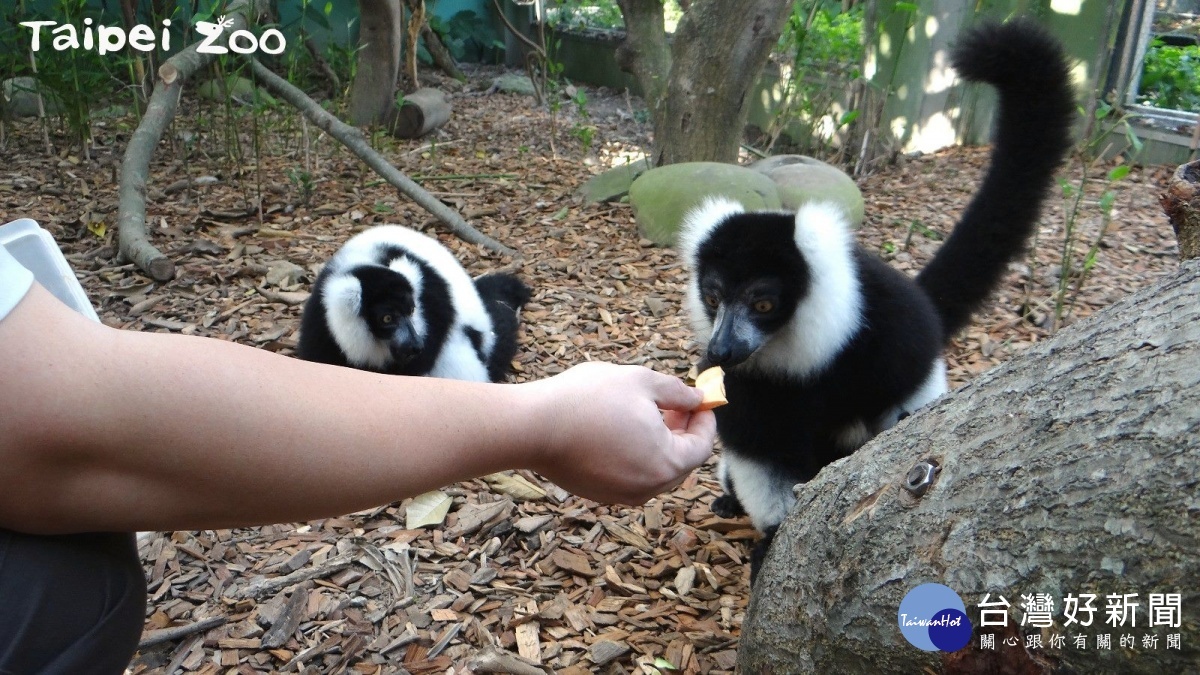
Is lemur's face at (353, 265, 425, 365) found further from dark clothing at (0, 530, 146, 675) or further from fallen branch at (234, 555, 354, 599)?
dark clothing at (0, 530, 146, 675)

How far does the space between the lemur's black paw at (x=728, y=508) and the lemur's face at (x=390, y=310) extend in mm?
1585

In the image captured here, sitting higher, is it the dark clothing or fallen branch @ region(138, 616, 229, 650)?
the dark clothing

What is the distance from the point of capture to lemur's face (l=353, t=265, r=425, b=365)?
3.92 metres

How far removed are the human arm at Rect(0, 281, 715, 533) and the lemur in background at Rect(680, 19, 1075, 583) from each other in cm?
140

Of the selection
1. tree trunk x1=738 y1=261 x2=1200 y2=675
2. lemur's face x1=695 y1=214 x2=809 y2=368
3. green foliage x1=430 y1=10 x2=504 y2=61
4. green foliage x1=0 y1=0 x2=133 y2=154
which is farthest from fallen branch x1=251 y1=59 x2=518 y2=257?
green foliage x1=430 y1=10 x2=504 y2=61

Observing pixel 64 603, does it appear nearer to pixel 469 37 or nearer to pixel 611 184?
pixel 611 184

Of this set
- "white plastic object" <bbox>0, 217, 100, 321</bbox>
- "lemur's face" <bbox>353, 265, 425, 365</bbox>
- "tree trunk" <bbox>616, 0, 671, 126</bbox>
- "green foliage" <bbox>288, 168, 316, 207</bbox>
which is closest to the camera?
"white plastic object" <bbox>0, 217, 100, 321</bbox>

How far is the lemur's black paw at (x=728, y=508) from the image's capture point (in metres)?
3.27

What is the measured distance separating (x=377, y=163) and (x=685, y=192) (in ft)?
7.38

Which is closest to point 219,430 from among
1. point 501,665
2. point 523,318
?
point 501,665

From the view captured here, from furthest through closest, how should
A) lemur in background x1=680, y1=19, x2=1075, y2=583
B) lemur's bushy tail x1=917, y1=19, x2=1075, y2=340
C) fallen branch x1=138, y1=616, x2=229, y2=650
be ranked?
lemur's bushy tail x1=917, y1=19, x2=1075, y2=340 < lemur in background x1=680, y1=19, x2=1075, y2=583 < fallen branch x1=138, y1=616, x2=229, y2=650

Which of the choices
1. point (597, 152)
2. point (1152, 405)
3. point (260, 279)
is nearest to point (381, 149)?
point (597, 152)

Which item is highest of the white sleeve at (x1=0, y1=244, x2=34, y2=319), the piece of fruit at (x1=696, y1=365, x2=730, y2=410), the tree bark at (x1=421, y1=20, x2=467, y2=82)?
the white sleeve at (x1=0, y1=244, x2=34, y2=319)

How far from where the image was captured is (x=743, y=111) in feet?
20.9
